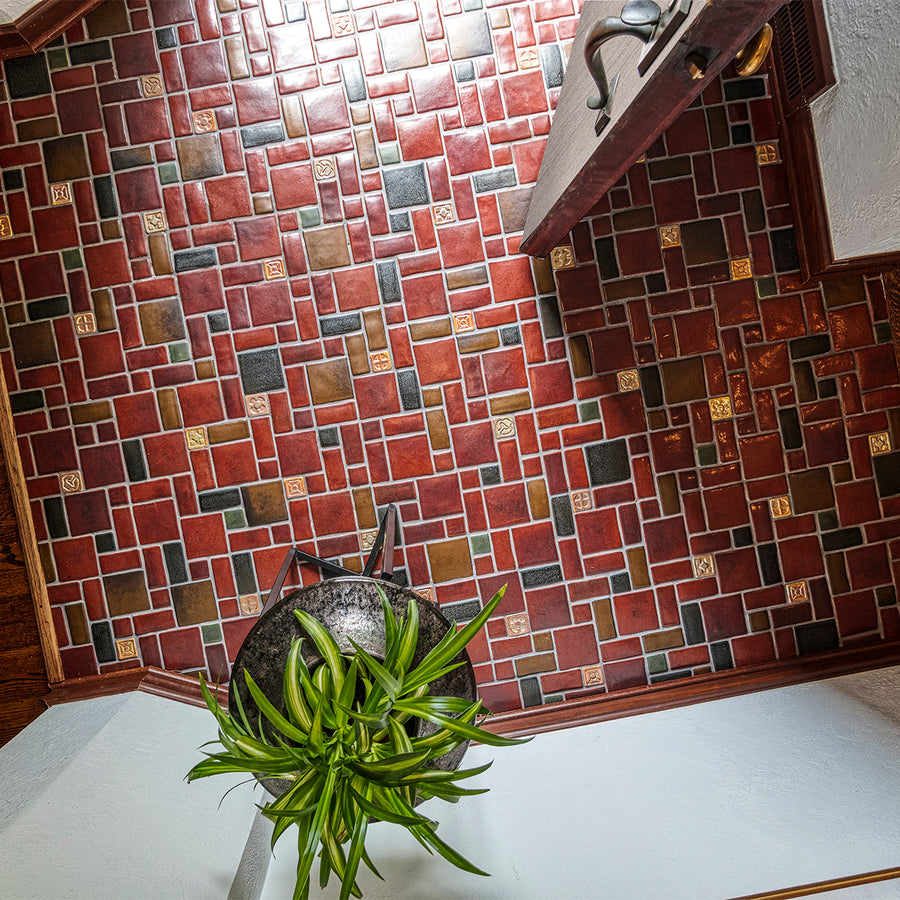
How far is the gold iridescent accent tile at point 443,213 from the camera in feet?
7.75

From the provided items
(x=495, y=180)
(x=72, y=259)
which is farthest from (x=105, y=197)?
(x=495, y=180)

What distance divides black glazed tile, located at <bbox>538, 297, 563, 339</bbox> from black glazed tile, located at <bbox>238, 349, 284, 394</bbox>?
92 cm

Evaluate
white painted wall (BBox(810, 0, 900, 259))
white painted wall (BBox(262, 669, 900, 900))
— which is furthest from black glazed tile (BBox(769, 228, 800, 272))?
white painted wall (BBox(262, 669, 900, 900))

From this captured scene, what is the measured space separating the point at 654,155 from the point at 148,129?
1.73 metres

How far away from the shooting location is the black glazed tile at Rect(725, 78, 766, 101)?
2.36m

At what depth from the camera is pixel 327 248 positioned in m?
2.36

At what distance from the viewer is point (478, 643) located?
2.43m

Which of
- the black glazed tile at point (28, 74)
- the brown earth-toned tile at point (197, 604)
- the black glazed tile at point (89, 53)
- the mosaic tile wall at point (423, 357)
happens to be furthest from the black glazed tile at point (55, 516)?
the black glazed tile at point (89, 53)

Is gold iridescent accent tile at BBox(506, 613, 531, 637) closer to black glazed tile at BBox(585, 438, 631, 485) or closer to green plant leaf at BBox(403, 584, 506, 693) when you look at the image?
black glazed tile at BBox(585, 438, 631, 485)

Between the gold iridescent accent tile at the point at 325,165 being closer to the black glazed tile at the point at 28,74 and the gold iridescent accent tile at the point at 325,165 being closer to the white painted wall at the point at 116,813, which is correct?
the black glazed tile at the point at 28,74

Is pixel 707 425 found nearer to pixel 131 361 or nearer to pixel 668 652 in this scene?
pixel 668 652

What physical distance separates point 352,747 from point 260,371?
1388mm

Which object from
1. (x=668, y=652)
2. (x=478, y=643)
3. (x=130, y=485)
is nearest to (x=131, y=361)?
(x=130, y=485)

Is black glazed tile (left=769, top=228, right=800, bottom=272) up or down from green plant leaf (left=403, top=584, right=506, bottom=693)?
up
